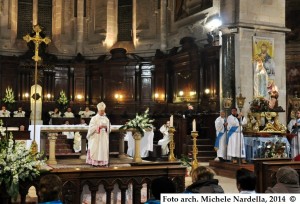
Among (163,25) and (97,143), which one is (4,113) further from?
(97,143)

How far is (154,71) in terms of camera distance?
74.9 ft

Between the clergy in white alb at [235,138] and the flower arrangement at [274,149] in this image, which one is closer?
the flower arrangement at [274,149]

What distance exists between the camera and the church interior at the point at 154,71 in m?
14.6

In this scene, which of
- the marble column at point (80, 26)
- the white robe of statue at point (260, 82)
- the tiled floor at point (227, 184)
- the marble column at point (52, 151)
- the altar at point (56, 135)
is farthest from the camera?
the marble column at point (80, 26)

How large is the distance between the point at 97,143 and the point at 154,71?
12112 mm

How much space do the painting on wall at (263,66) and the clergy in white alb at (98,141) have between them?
7.49 m

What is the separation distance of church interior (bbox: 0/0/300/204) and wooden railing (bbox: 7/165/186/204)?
5998 millimetres

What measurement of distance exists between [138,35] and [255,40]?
8883 millimetres

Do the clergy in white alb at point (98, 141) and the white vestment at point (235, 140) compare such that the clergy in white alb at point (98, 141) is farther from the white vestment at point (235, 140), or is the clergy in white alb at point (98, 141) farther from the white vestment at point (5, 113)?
the white vestment at point (5, 113)

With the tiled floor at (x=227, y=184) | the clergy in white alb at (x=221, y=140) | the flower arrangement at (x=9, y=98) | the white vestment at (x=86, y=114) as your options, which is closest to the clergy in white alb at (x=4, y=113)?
the flower arrangement at (x=9, y=98)

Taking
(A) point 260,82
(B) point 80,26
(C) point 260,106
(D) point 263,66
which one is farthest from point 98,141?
(B) point 80,26

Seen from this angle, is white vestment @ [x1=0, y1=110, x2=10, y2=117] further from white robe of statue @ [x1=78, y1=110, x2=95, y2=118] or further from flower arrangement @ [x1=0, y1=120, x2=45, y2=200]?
flower arrangement @ [x1=0, y1=120, x2=45, y2=200]

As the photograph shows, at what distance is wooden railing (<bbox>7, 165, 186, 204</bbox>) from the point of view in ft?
17.6

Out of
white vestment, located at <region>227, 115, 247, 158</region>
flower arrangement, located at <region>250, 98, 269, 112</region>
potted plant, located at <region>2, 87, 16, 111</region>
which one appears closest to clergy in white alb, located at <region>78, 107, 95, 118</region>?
potted plant, located at <region>2, 87, 16, 111</region>
